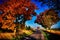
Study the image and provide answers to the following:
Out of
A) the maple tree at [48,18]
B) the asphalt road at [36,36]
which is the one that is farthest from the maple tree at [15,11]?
the asphalt road at [36,36]

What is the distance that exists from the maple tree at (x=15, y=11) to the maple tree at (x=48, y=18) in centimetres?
16

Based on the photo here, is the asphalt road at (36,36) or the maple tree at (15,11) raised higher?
the maple tree at (15,11)

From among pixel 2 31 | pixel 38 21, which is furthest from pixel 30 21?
pixel 2 31

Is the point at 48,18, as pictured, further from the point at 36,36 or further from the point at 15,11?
the point at 15,11

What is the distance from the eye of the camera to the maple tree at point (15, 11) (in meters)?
2.69

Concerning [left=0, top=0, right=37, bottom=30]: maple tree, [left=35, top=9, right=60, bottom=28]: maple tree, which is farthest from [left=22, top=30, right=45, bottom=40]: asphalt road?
[left=0, top=0, right=37, bottom=30]: maple tree

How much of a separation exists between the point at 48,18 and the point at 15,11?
62cm

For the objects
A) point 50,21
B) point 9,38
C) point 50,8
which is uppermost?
point 50,8

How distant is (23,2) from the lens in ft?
8.93

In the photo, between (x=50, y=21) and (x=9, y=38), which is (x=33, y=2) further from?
(x=9, y=38)

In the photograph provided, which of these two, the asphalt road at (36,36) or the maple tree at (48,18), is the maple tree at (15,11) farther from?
the asphalt road at (36,36)

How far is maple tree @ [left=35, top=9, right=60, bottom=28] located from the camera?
2.68m

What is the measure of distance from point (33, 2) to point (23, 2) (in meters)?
0.18

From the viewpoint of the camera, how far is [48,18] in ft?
8.84
